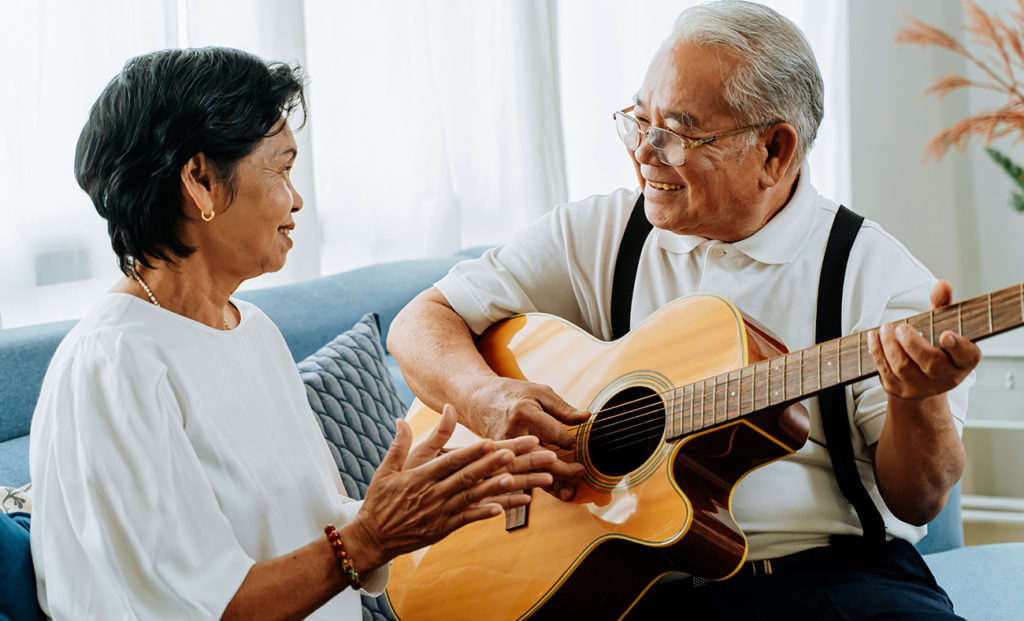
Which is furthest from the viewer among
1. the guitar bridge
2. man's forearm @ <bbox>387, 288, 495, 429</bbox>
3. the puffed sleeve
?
man's forearm @ <bbox>387, 288, 495, 429</bbox>

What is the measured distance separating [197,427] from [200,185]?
298 mm

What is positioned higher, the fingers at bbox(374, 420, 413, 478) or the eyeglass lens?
the eyeglass lens

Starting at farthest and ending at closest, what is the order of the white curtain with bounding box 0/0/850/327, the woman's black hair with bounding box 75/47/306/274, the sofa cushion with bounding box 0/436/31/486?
1. the white curtain with bounding box 0/0/850/327
2. the sofa cushion with bounding box 0/436/31/486
3. the woman's black hair with bounding box 75/47/306/274

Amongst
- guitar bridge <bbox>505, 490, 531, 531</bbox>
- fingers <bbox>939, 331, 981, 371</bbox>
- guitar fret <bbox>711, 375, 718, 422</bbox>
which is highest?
fingers <bbox>939, 331, 981, 371</bbox>

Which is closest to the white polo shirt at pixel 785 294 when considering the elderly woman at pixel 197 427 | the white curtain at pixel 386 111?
the elderly woman at pixel 197 427

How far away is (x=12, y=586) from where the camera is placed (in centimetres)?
100

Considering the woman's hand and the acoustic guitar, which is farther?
the acoustic guitar

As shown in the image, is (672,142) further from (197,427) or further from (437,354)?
(197,427)

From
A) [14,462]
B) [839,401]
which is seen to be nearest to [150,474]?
[14,462]

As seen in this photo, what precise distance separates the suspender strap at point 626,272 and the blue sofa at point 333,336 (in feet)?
2.06

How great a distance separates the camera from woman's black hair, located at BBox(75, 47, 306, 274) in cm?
109

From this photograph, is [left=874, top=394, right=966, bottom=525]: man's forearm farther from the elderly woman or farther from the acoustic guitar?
the elderly woman

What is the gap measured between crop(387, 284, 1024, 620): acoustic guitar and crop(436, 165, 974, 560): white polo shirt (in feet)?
0.48

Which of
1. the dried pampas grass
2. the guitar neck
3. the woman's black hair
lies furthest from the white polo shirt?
the dried pampas grass
